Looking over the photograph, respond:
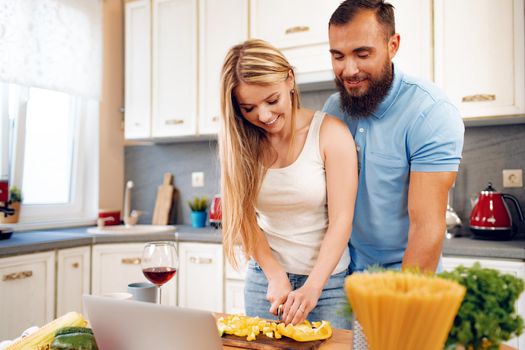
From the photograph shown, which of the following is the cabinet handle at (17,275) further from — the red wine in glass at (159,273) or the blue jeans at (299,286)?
the red wine in glass at (159,273)

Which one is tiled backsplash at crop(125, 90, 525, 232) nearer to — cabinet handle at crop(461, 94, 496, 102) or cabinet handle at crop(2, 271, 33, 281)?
cabinet handle at crop(461, 94, 496, 102)

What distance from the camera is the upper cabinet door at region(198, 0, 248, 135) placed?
3.03m

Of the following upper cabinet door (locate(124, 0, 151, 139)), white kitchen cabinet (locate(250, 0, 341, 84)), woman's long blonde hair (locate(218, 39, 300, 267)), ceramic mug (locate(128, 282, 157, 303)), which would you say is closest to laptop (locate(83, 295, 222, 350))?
ceramic mug (locate(128, 282, 157, 303))

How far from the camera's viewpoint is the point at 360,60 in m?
1.39

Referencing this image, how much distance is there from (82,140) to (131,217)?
2.30ft

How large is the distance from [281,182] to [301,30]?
159cm

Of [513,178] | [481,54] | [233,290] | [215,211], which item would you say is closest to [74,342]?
[233,290]

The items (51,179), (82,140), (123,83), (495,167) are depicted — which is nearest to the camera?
(495,167)

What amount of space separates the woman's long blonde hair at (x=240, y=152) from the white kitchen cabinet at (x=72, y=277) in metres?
1.47

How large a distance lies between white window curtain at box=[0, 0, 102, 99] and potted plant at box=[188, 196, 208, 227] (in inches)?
40.3

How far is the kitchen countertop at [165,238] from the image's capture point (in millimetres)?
2150

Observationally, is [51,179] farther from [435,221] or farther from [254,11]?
[435,221]

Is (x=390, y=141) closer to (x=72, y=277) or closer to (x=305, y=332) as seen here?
(x=305, y=332)

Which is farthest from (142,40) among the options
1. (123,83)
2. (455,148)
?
(455,148)
